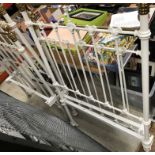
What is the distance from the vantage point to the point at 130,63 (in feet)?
4.72

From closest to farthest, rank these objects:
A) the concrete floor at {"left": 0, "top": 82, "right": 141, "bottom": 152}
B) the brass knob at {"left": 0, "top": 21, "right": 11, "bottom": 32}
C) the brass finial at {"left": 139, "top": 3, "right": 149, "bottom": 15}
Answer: the brass finial at {"left": 139, "top": 3, "right": 149, "bottom": 15} → the brass knob at {"left": 0, "top": 21, "right": 11, "bottom": 32} → the concrete floor at {"left": 0, "top": 82, "right": 141, "bottom": 152}

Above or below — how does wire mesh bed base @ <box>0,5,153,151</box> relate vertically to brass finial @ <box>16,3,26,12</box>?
below

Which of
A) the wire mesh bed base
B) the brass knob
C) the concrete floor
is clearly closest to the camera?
the wire mesh bed base

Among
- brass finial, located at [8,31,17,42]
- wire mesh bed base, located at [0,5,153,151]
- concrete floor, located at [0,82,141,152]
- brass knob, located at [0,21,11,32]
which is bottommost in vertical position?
concrete floor, located at [0,82,141,152]

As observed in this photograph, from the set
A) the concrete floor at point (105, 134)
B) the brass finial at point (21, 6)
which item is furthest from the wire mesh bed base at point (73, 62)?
the concrete floor at point (105, 134)

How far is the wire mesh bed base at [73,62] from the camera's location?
0.91 metres

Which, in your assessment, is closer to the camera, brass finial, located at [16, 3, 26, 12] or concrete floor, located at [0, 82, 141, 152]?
brass finial, located at [16, 3, 26, 12]

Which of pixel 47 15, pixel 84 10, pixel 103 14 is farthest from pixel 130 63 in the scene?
pixel 47 15

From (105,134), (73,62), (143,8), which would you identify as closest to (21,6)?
(73,62)

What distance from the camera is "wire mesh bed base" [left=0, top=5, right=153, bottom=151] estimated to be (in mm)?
910

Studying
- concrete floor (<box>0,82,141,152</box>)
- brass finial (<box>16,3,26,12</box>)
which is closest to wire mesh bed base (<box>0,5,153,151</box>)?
brass finial (<box>16,3,26,12</box>)

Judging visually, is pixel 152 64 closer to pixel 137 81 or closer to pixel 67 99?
pixel 137 81

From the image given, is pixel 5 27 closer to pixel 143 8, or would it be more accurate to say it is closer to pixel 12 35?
pixel 12 35

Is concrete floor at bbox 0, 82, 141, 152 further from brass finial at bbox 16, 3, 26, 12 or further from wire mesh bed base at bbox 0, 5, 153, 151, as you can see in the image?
brass finial at bbox 16, 3, 26, 12
